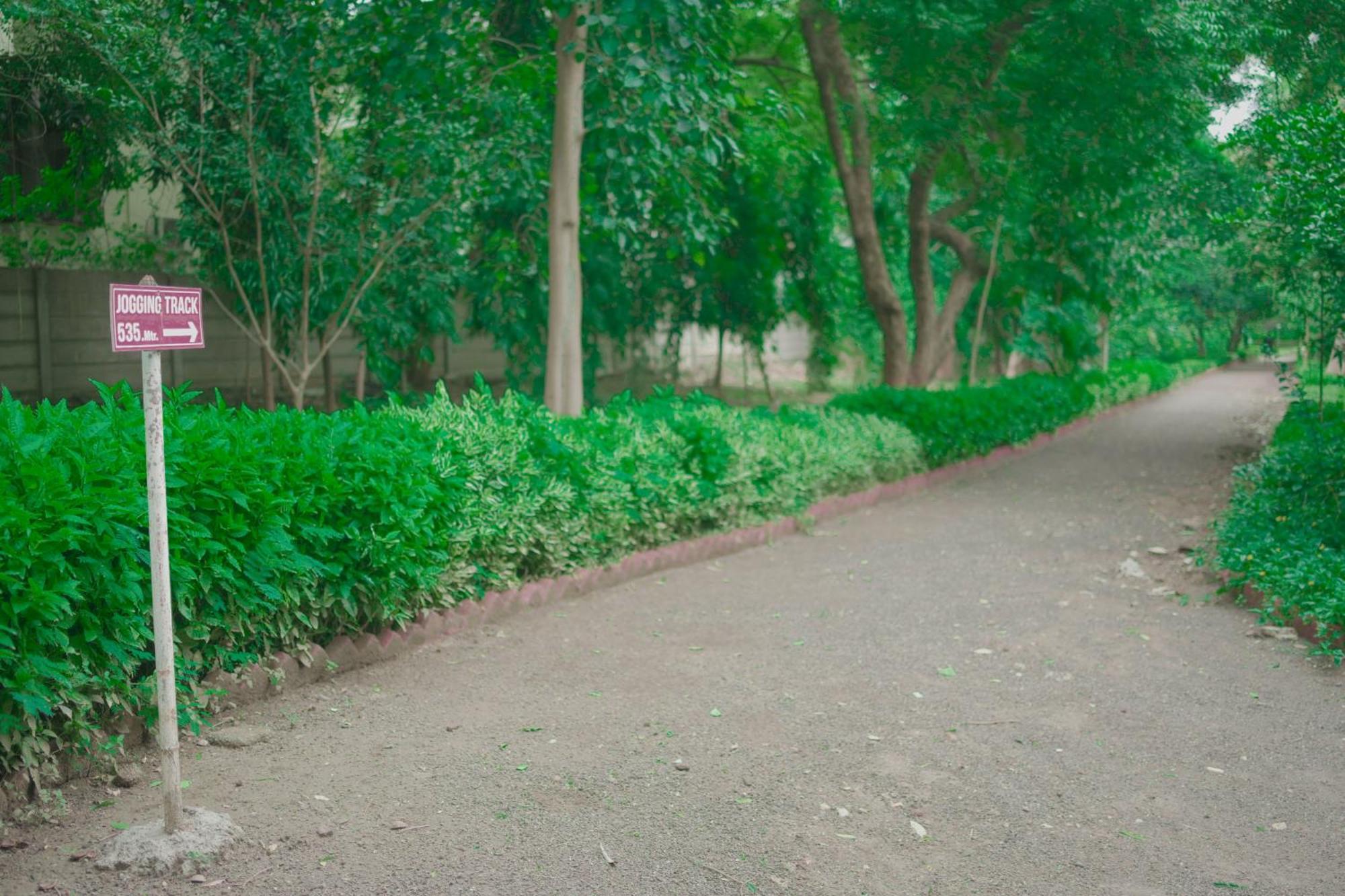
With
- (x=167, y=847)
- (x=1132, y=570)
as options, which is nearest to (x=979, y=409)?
(x=1132, y=570)

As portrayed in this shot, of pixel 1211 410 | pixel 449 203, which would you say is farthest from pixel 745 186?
pixel 1211 410

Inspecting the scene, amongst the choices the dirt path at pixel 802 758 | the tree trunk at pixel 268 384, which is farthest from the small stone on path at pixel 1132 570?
the tree trunk at pixel 268 384

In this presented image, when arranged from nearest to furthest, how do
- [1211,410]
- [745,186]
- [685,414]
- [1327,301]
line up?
[685,414], [1327,301], [745,186], [1211,410]

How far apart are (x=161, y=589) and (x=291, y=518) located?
1.39 meters

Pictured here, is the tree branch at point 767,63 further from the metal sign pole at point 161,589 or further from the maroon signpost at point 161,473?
the metal sign pole at point 161,589

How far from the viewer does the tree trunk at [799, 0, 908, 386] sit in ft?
44.9

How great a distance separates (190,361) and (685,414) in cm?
581

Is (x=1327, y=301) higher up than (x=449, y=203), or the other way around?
(x=449, y=203)

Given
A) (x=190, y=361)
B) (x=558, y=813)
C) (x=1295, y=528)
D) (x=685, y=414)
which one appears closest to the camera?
(x=558, y=813)

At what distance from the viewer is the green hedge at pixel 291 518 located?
360 cm

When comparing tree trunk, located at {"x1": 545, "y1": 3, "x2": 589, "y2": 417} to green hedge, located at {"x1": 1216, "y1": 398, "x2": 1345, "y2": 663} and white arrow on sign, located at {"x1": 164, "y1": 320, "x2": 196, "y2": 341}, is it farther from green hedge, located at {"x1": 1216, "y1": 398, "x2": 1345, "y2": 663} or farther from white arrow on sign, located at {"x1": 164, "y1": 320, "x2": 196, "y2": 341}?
white arrow on sign, located at {"x1": 164, "y1": 320, "x2": 196, "y2": 341}

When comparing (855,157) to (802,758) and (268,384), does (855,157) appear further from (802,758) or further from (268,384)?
(802,758)

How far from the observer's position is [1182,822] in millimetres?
3871

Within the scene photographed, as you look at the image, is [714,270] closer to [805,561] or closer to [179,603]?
[805,561]
